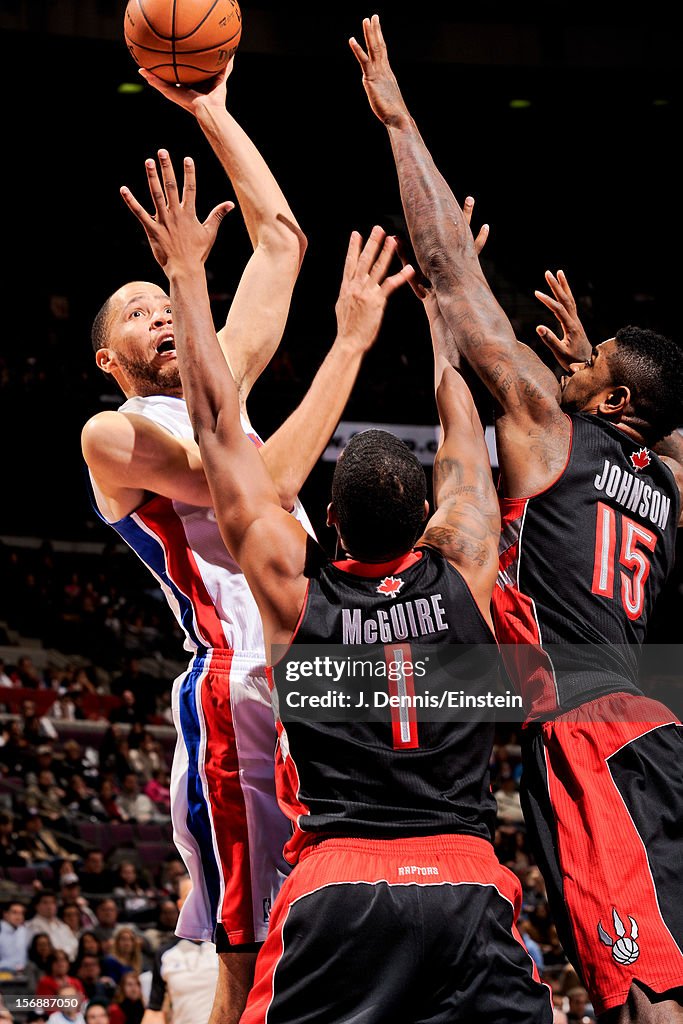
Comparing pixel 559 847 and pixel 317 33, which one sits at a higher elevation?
pixel 317 33

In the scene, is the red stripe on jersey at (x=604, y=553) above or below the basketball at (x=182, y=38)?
below

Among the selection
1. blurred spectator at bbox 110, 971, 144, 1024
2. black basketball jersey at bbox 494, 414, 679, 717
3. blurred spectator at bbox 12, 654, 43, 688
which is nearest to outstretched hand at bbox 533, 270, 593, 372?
black basketball jersey at bbox 494, 414, 679, 717

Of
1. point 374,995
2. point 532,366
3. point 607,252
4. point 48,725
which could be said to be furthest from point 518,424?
point 607,252

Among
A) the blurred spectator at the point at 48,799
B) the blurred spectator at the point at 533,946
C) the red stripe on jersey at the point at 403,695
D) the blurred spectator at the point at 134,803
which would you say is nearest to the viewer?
the red stripe on jersey at the point at 403,695

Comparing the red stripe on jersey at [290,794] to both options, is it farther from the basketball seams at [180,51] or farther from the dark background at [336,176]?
the dark background at [336,176]

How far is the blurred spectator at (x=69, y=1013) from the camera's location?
806 cm

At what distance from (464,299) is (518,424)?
0.45m

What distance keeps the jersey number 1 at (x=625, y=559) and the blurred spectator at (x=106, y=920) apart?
7.80 m

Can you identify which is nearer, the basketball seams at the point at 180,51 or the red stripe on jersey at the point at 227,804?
the red stripe on jersey at the point at 227,804

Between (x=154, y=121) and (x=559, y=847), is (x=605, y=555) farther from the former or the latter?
(x=154, y=121)

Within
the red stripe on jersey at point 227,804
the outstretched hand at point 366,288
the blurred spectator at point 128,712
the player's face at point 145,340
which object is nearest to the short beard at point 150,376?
the player's face at point 145,340

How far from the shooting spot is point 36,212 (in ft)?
63.0

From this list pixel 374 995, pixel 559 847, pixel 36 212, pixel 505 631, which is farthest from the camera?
pixel 36 212

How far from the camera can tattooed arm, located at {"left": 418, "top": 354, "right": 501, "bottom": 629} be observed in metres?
3.10
